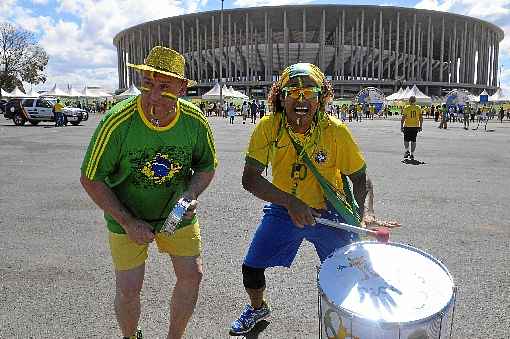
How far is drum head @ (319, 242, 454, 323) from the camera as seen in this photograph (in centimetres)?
179

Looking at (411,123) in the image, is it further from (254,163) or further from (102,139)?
(102,139)

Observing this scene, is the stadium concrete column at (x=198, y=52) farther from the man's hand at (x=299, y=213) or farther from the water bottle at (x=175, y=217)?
the water bottle at (x=175, y=217)

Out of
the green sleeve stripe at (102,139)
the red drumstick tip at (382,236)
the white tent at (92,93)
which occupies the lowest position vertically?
the red drumstick tip at (382,236)

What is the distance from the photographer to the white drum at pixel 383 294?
1753 millimetres

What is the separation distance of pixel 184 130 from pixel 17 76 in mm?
79438

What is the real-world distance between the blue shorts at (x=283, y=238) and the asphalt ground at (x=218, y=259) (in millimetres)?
553

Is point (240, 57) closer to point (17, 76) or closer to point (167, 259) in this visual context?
point (17, 76)

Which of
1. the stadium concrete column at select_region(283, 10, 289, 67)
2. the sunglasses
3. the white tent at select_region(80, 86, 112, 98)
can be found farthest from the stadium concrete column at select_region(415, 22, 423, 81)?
the sunglasses

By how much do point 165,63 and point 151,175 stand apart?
60 cm

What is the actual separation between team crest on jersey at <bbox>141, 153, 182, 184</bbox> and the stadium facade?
8603 cm

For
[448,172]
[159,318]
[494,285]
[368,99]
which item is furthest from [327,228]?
[368,99]

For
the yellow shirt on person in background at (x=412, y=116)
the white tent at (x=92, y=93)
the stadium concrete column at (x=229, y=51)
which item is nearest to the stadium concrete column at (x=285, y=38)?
the stadium concrete column at (x=229, y=51)

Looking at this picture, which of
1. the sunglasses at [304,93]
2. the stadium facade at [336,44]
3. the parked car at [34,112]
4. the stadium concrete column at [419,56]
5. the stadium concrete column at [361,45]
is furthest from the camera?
the stadium concrete column at [419,56]

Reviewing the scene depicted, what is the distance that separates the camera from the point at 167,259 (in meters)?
4.62
